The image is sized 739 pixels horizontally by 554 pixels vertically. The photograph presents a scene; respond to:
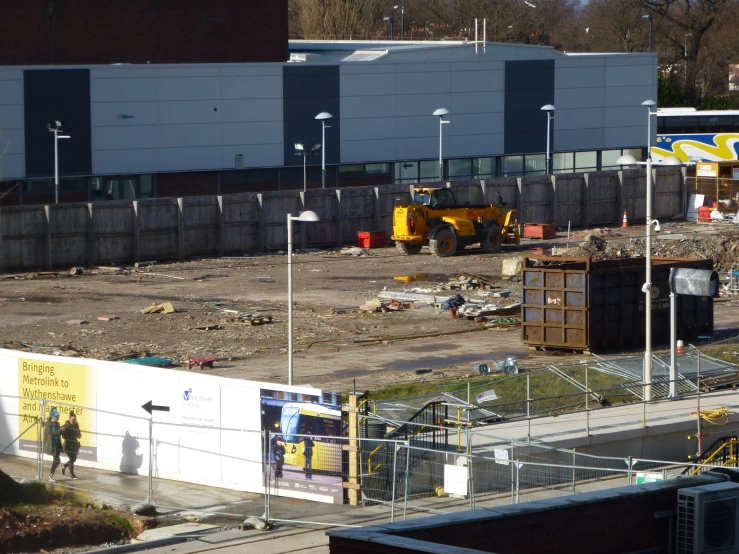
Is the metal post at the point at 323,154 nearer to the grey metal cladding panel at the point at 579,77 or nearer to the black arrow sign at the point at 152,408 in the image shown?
the grey metal cladding panel at the point at 579,77

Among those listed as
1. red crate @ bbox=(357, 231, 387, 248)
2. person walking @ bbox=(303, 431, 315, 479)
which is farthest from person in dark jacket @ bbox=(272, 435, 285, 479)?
red crate @ bbox=(357, 231, 387, 248)

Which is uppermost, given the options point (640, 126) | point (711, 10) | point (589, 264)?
point (711, 10)

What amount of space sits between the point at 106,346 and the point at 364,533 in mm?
18681

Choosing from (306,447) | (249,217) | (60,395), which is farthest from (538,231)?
(306,447)

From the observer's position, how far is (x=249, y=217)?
45.8m

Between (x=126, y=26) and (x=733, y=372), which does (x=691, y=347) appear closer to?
(x=733, y=372)

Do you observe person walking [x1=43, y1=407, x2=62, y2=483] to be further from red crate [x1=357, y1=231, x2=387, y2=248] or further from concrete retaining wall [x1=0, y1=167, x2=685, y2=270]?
red crate [x1=357, y1=231, x2=387, y2=248]

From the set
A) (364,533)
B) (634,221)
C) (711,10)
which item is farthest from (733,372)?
(711,10)

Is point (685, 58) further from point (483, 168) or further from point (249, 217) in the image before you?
point (249, 217)

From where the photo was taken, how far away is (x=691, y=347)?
26844mm

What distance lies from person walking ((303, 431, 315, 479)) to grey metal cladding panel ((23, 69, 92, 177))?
34211 mm

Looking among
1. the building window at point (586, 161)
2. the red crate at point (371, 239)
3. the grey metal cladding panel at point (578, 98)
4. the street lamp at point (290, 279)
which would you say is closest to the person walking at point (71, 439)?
the street lamp at point (290, 279)

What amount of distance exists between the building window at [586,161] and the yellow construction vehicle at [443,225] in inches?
825

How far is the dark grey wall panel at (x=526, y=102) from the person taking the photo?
204 feet
